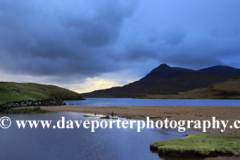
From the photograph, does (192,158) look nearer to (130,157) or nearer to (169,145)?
(169,145)

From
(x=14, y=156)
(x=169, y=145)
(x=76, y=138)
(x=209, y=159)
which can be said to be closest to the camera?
(x=209, y=159)

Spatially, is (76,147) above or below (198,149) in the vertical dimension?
below

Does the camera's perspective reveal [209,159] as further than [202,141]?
No

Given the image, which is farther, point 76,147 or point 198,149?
point 76,147

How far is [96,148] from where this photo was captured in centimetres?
1664

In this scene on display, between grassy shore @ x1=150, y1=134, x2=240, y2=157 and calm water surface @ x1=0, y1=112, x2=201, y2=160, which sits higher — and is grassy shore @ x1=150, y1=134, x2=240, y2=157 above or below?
above

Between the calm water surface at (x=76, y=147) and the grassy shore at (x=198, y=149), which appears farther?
the calm water surface at (x=76, y=147)

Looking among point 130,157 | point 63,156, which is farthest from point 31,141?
point 130,157

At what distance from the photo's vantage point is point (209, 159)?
522 inches

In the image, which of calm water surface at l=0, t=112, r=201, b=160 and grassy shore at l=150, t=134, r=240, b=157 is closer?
grassy shore at l=150, t=134, r=240, b=157

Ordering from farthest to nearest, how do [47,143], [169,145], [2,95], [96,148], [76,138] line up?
[2,95]
[76,138]
[47,143]
[96,148]
[169,145]

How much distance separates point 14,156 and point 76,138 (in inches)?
263

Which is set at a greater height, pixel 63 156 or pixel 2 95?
pixel 2 95

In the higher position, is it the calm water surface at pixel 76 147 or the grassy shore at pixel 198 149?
the grassy shore at pixel 198 149
